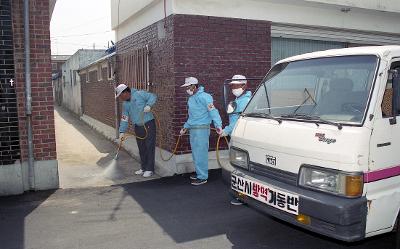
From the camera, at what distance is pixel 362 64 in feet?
13.2

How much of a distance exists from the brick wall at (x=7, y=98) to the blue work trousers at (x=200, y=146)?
116 inches

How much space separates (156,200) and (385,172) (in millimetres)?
3665

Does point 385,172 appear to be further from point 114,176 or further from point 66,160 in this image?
point 66,160

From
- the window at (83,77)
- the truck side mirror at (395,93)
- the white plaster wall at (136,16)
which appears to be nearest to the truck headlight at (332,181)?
the truck side mirror at (395,93)

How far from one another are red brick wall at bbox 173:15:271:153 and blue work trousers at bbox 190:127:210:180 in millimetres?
1062

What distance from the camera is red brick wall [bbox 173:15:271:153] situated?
8.03 meters

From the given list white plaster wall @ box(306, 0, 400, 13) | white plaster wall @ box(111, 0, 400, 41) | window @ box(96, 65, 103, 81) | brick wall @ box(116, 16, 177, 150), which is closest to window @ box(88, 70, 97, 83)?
window @ box(96, 65, 103, 81)

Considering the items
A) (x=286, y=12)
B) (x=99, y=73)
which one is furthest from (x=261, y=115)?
(x=99, y=73)

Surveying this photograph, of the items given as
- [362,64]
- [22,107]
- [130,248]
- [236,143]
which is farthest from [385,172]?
[22,107]

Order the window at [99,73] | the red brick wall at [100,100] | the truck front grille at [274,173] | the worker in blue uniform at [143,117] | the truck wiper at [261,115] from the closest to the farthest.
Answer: the truck front grille at [274,173]
the truck wiper at [261,115]
the worker in blue uniform at [143,117]
the red brick wall at [100,100]
the window at [99,73]

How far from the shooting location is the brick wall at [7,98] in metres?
6.62

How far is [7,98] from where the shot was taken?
6711 millimetres

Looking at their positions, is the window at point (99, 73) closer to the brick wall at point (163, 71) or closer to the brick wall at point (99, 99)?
the brick wall at point (99, 99)

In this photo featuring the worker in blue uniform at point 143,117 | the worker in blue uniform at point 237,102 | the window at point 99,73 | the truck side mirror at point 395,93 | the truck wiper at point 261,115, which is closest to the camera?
the truck side mirror at point 395,93
